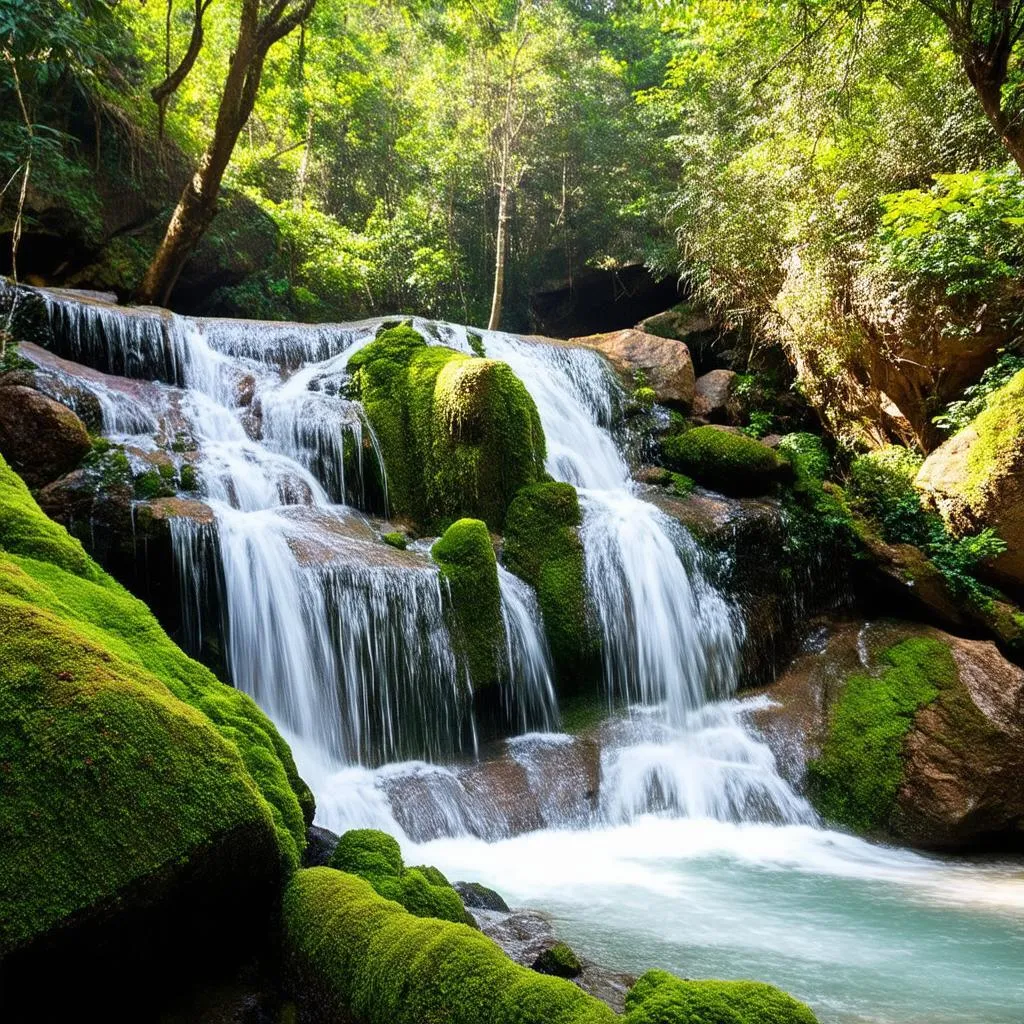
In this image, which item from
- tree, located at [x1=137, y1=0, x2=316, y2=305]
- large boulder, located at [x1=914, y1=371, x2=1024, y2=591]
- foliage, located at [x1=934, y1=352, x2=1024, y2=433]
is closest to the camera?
large boulder, located at [x1=914, y1=371, x2=1024, y2=591]

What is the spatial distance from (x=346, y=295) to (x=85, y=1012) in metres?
19.7

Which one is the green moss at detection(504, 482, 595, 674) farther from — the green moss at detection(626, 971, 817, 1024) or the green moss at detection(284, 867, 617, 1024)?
the green moss at detection(626, 971, 817, 1024)

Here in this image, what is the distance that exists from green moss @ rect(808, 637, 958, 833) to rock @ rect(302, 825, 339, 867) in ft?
18.4

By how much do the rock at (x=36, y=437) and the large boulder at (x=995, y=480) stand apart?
9636mm

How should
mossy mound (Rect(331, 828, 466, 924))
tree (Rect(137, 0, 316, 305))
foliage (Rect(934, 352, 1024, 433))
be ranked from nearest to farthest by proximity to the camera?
mossy mound (Rect(331, 828, 466, 924))
foliage (Rect(934, 352, 1024, 433))
tree (Rect(137, 0, 316, 305))

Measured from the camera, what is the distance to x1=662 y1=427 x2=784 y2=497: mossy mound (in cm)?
1012

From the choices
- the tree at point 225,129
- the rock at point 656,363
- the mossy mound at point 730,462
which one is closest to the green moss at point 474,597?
the mossy mound at point 730,462

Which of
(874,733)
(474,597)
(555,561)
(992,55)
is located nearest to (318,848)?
(474,597)

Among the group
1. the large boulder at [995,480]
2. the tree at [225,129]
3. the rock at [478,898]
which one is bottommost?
the rock at [478,898]

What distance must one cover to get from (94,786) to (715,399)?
42.5 feet

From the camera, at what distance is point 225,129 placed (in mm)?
10586

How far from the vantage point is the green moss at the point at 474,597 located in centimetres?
685

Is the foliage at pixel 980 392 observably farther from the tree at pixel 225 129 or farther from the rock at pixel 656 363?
the tree at pixel 225 129

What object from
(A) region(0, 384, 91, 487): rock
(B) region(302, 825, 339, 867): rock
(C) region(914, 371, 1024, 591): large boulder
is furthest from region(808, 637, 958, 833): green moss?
(A) region(0, 384, 91, 487): rock
